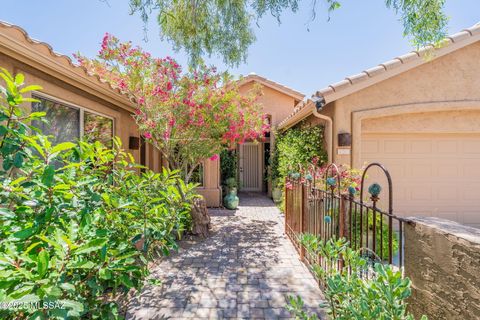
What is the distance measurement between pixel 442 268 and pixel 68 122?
580 cm

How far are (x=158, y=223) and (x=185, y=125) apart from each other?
11.4ft

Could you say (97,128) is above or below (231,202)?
above

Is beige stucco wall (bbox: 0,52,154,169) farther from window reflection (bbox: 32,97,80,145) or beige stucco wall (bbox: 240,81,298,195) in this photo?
beige stucco wall (bbox: 240,81,298,195)

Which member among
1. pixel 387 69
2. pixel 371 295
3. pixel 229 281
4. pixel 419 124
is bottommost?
pixel 229 281

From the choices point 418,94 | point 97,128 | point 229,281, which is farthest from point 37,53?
point 418,94

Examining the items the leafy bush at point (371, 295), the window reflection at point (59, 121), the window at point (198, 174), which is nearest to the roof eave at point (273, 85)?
the window at point (198, 174)

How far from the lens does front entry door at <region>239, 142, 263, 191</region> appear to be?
13.8m

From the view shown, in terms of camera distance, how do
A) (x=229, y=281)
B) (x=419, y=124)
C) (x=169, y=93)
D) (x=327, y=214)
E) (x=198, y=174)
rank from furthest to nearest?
(x=198, y=174) < (x=419, y=124) < (x=169, y=93) < (x=229, y=281) < (x=327, y=214)

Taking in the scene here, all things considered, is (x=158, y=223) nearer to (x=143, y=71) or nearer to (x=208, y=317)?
(x=208, y=317)

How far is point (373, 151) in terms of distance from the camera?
6.98 meters

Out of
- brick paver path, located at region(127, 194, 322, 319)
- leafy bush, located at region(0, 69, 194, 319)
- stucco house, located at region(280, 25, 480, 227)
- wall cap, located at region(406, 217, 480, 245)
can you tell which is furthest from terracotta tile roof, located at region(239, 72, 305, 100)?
wall cap, located at region(406, 217, 480, 245)

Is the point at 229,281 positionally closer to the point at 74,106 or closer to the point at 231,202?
the point at 74,106

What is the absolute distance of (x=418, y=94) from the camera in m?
6.64

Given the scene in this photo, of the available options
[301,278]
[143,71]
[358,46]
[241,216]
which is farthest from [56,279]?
[358,46]
